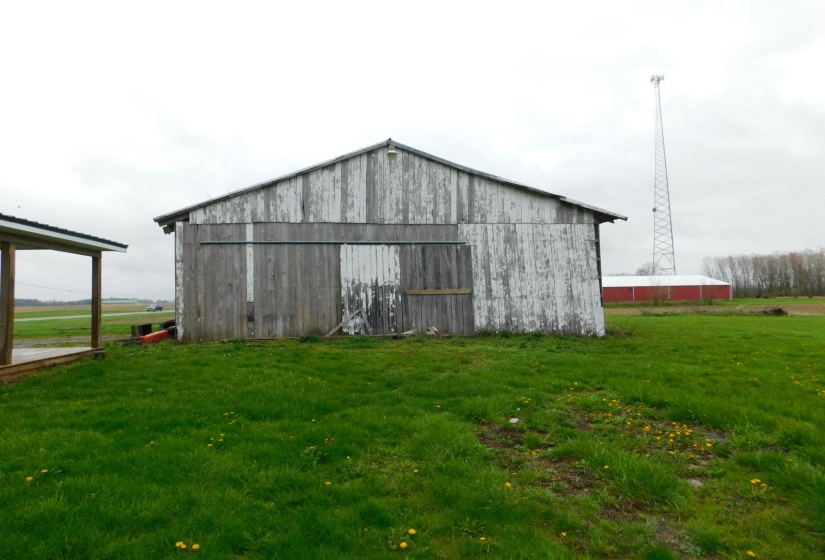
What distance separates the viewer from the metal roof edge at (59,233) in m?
7.75

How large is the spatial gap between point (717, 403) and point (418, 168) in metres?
11.0

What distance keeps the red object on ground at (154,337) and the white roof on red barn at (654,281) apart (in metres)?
55.0

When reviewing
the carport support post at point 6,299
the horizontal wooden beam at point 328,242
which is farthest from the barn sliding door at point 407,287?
the carport support post at point 6,299

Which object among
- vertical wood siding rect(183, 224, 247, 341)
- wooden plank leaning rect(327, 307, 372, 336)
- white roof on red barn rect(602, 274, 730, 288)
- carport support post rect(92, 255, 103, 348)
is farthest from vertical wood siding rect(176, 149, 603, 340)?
white roof on red barn rect(602, 274, 730, 288)

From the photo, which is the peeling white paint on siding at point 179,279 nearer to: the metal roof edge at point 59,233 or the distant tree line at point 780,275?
the metal roof edge at point 59,233

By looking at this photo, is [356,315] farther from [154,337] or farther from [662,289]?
[662,289]

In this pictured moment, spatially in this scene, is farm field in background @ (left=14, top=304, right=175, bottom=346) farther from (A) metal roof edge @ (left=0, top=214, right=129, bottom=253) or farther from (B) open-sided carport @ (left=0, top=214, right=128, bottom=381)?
(A) metal roof edge @ (left=0, top=214, right=129, bottom=253)

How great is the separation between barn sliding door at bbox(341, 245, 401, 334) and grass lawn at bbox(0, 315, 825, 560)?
6.22 metres

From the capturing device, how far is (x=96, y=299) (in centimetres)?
1068

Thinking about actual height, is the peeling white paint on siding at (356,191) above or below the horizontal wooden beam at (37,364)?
above

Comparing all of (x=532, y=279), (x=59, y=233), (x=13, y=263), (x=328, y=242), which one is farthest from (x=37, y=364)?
(x=532, y=279)

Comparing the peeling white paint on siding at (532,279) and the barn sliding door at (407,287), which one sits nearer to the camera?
the barn sliding door at (407,287)

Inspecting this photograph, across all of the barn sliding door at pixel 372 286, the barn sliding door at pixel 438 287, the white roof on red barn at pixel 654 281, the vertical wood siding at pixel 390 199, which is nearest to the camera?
the vertical wood siding at pixel 390 199

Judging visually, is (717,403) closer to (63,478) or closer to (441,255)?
(63,478)
